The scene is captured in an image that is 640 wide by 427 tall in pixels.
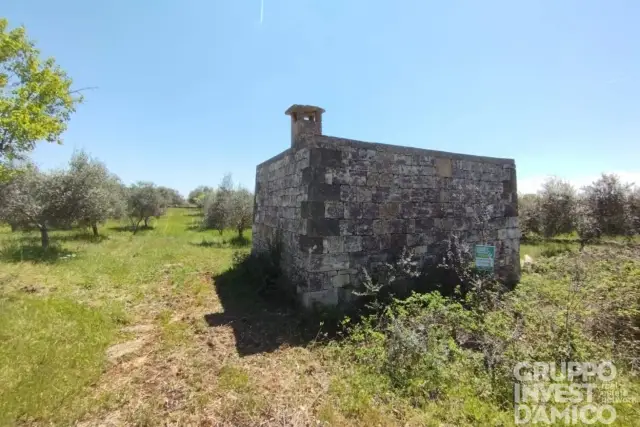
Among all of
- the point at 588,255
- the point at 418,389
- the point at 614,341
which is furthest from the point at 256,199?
the point at 588,255

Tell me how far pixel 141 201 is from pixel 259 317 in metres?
23.6

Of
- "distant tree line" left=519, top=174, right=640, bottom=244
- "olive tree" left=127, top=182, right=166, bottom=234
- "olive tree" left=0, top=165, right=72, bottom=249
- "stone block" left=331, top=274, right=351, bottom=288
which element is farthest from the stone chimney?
"olive tree" left=127, top=182, right=166, bottom=234

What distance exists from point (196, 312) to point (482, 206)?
6.95 metres

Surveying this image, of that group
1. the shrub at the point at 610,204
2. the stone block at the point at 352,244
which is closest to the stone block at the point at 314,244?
the stone block at the point at 352,244

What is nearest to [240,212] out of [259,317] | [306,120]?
[306,120]

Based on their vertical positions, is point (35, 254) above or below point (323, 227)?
below

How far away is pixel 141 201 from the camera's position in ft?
79.8

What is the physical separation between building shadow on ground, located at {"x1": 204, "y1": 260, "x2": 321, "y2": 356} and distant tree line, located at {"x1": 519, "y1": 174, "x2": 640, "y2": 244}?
15324mm

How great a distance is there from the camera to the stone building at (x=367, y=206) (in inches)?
209

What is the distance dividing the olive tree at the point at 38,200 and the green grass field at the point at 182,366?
6.41 metres

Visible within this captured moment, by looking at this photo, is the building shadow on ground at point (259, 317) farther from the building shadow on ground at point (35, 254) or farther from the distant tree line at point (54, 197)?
the distant tree line at point (54, 197)

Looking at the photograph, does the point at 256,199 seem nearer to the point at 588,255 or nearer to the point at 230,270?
the point at 230,270

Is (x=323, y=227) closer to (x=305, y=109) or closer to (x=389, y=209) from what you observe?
(x=389, y=209)

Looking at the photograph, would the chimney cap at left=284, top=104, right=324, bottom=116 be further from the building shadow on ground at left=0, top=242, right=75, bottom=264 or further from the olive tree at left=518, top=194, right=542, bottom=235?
the olive tree at left=518, top=194, right=542, bottom=235
